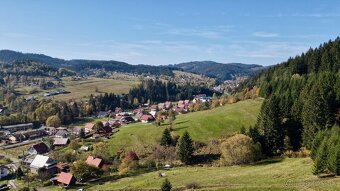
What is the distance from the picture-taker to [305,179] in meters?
51.5

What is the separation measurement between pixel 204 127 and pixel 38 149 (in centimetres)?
5749

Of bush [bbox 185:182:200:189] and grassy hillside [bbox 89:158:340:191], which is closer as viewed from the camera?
grassy hillside [bbox 89:158:340:191]

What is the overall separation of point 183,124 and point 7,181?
171 feet

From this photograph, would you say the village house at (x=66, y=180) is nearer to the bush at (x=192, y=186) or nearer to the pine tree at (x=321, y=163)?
the bush at (x=192, y=186)

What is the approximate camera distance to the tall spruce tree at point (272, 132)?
7831 centimetres

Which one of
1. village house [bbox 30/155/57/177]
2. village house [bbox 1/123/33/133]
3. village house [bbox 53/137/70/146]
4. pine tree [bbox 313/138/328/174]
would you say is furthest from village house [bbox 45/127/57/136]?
pine tree [bbox 313/138/328/174]

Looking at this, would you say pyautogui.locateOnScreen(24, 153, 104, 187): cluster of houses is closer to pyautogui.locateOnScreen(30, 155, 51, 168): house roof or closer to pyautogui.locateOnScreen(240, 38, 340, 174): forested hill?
pyautogui.locateOnScreen(30, 155, 51, 168): house roof

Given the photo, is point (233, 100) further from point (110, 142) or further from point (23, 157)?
point (23, 157)

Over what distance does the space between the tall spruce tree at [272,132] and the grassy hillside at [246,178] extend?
27.8ft

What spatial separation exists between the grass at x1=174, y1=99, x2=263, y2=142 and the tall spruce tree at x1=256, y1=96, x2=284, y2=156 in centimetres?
1834

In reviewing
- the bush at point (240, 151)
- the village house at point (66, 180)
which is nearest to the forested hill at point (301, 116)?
the bush at point (240, 151)

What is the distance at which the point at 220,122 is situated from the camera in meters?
106

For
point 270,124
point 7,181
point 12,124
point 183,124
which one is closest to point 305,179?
point 270,124

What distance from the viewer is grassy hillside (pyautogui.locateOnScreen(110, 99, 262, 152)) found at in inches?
3965
